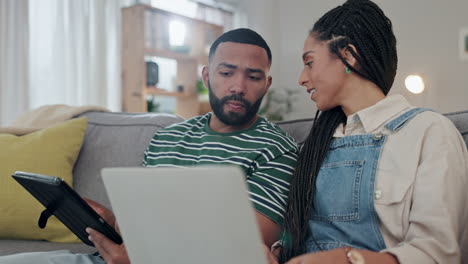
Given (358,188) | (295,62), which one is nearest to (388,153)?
(358,188)

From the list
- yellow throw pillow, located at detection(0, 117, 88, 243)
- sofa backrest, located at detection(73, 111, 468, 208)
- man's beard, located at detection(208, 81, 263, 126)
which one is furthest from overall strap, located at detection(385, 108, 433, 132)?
yellow throw pillow, located at detection(0, 117, 88, 243)

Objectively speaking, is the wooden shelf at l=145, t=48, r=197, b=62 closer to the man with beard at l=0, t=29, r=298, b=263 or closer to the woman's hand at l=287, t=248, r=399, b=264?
the man with beard at l=0, t=29, r=298, b=263

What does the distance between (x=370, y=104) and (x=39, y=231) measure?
103 centimetres

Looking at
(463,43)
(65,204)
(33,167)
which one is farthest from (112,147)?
(463,43)

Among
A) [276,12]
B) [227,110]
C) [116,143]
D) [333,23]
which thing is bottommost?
[116,143]

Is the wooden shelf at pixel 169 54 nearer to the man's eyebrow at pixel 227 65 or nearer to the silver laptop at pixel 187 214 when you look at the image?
the man's eyebrow at pixel 227 65

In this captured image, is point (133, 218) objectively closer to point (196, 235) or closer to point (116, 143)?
point (196, 235)

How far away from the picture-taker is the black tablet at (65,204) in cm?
95

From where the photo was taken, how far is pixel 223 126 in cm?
132

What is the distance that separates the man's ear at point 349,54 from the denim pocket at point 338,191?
213mm

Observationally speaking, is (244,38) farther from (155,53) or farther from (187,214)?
(155,53)

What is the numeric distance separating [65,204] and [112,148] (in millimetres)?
625

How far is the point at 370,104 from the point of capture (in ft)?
3.38

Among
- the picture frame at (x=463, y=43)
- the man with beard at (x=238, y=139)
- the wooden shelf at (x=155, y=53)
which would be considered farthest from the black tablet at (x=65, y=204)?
the picture frame at (x=463, y=43)
